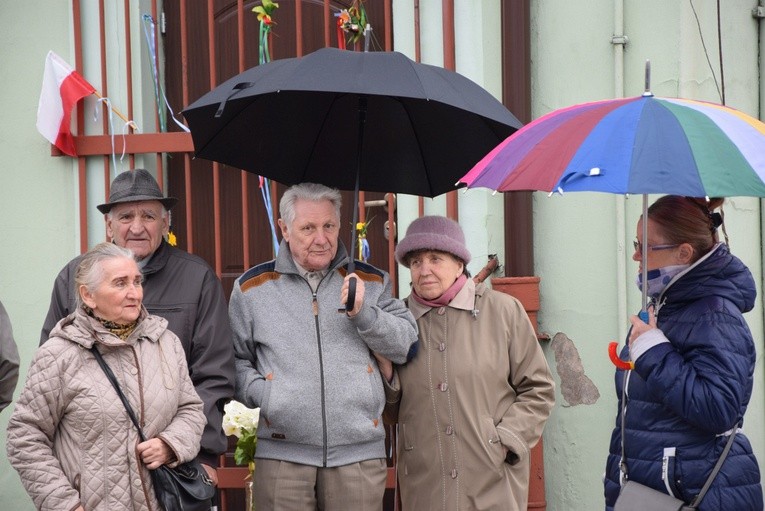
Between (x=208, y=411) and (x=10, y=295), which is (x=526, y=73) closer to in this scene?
(x=208, y=411)

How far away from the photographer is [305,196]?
3.93 meters

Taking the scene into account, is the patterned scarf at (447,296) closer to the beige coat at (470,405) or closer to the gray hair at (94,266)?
the beige coat at (470,405)

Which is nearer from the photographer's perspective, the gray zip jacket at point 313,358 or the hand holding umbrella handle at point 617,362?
the hand holding umbrella handle at point 617,362

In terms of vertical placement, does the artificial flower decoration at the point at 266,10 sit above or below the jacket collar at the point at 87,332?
above

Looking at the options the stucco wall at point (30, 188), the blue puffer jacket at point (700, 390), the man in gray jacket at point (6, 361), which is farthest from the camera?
the stucco wall at point (30, 188)

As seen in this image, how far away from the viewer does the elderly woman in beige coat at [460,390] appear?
13.0 ft

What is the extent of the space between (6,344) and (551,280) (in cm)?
243

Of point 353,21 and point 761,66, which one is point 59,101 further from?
point 761,66

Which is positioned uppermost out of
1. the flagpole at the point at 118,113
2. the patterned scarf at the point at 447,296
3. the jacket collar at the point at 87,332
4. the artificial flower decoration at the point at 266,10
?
the artificial flower decoration at the point at 266,10

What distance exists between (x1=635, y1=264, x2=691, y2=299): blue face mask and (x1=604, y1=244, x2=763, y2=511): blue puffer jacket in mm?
24

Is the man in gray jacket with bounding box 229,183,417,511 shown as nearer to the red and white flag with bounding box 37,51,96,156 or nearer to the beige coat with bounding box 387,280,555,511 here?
the beige coat with bounding box 387,280,555,511

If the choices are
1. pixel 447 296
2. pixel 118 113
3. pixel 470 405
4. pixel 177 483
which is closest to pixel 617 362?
pixel 470 405

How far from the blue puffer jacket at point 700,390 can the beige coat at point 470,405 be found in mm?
632

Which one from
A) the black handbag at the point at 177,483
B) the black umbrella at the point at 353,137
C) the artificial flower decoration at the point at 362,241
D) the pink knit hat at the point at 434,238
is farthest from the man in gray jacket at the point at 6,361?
the artificial flower decoration at the point at 362,241
